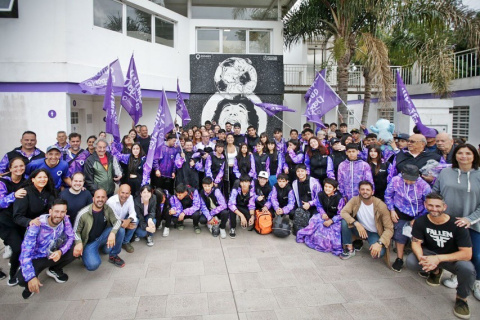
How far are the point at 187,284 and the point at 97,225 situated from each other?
1.58m

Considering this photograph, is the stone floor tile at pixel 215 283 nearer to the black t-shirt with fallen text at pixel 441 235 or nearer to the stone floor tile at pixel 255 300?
the stone floor tile at pixel 255 300

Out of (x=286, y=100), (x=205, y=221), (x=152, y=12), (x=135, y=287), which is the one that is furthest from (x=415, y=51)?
A: (x=135, y=287)

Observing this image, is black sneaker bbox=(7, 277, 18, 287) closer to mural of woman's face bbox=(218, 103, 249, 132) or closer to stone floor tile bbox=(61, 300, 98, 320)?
stone floor tile bbox=(61, 300, 98, 320)

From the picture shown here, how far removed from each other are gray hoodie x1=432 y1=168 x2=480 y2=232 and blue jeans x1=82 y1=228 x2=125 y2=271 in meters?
4.55

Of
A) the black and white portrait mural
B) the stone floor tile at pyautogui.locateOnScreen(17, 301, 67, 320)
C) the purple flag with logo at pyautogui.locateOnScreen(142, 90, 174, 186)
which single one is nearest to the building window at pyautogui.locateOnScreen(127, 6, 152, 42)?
the black and white portrait mural

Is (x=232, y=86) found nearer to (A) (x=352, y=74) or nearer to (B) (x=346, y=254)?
(A) (x=352, y=74)

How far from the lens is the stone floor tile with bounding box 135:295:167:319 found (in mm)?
3988

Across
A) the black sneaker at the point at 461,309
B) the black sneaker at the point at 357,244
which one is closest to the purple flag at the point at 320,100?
the black sneaker at the point at 357,244

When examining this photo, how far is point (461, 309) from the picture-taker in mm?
3979

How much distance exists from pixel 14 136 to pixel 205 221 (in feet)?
22.4

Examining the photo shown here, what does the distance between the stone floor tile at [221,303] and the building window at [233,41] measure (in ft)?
40.5

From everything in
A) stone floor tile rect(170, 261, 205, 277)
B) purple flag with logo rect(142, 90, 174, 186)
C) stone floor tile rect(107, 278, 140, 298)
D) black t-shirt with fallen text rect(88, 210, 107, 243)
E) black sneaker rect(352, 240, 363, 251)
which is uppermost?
purple flag with logo rect(142, 90, 174, 186)

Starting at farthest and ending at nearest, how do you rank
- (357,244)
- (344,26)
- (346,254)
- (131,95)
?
1. (344,26)
2. (131,95)
3. (357,244)
4. (346,254)

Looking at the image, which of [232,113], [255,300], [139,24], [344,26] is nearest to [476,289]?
[255,300]
